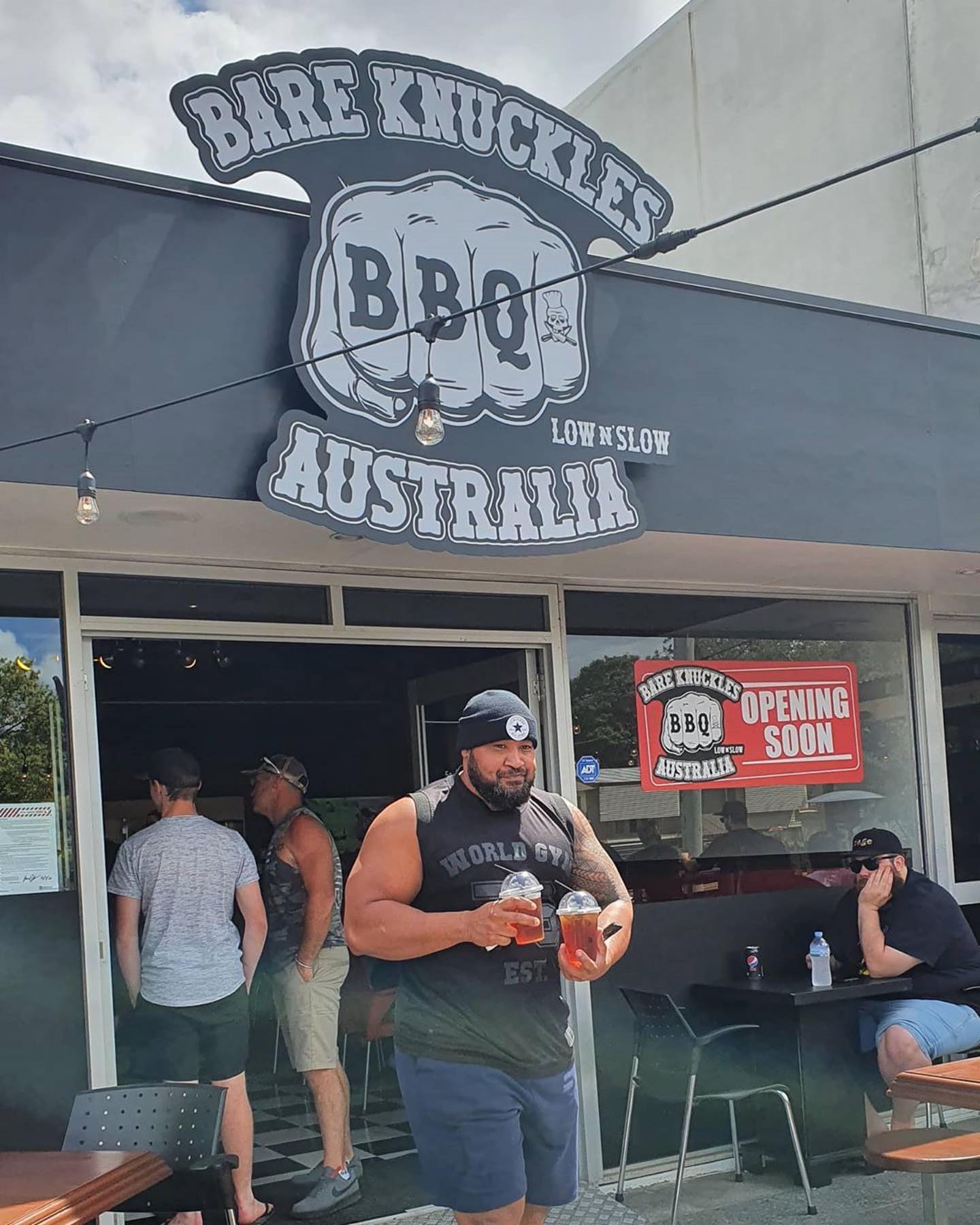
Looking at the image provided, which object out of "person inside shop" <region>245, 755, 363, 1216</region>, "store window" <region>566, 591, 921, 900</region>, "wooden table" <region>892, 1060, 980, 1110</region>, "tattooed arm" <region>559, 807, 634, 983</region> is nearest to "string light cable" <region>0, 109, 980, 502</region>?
"tattooed arm" <region>559, 807, 634, 983</region>

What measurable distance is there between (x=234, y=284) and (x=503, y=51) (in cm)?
418

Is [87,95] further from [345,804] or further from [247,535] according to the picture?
[345,804]

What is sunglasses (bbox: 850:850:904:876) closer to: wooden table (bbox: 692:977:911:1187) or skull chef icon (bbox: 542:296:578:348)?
wooden table (bbox: 692:977:911:1187)

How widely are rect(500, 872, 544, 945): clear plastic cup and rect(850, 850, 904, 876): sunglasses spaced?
317cm

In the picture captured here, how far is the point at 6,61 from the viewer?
20.3 ft

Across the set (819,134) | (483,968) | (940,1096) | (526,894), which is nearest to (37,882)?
(483,968)

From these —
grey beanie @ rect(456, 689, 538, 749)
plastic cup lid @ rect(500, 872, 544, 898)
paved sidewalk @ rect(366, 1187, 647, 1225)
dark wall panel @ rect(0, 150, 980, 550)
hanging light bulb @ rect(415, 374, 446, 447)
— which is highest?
dark wall panel @ rect(0, 150, 980, 550)

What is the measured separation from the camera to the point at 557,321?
5.20 metres

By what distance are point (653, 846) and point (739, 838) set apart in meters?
0.49

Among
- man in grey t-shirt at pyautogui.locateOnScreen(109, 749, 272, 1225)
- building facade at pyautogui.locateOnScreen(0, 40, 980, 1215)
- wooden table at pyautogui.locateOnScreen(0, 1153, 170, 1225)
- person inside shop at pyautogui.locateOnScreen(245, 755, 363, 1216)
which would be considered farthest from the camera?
person inside shop at pyautogui.locateOnScreen(245, 755, 363, 1216)

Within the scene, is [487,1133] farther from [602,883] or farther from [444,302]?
[444,302]

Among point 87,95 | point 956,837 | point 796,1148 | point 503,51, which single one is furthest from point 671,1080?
point 503,51

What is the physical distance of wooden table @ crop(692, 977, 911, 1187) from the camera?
577cm

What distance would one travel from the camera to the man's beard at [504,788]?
12.0 feet
